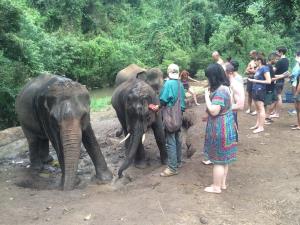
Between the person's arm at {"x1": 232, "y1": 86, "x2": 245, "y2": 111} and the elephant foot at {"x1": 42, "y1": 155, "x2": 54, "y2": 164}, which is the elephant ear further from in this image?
the person's arm at {"x1": 232, "y1": 86, "x2": 245, "y2": 111}

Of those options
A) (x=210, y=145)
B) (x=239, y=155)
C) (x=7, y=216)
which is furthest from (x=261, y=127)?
(x=7, y=216)

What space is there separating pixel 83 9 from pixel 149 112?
2714 cm

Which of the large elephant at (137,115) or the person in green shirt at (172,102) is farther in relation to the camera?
the large elephant at (137,115)

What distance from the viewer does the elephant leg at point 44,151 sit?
963cm

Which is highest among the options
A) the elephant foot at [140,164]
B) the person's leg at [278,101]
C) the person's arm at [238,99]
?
the person's arm at [238,99]

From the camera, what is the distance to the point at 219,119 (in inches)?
239

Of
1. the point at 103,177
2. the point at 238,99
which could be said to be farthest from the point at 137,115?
the point at 238,99

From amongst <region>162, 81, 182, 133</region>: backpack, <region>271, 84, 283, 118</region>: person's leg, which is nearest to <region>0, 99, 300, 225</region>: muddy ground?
<region>162, 81, 182, 133</region>: backpack

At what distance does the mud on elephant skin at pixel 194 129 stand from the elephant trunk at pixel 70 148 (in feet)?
9.24

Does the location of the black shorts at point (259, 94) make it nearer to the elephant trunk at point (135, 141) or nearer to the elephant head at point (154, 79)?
the elephant head at point (154, 79)

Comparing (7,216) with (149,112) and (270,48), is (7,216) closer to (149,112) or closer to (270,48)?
(149,112)

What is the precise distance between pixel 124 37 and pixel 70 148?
27.8m

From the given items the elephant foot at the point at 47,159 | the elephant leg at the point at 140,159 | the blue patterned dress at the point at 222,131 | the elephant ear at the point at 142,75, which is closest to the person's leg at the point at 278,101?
the elephant ear at the point at 142,75

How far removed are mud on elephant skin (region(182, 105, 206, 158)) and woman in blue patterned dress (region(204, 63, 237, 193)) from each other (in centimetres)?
305
